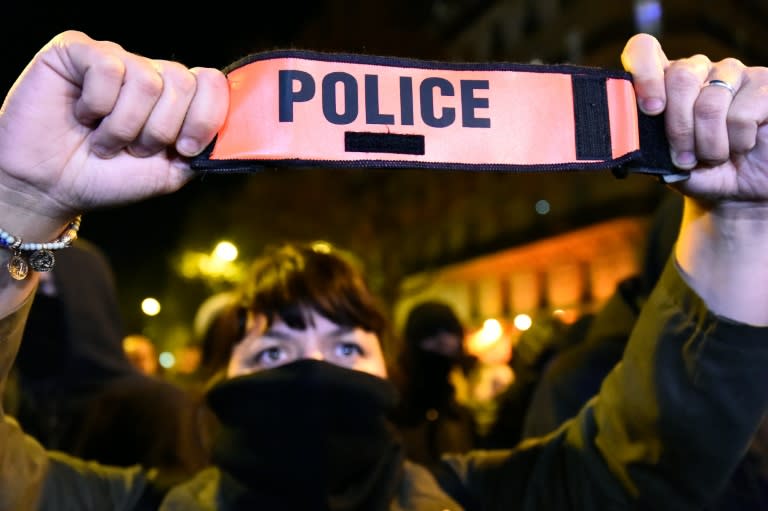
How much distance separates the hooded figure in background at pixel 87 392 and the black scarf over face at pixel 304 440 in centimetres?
56

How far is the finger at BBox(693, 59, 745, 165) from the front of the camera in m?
1.19

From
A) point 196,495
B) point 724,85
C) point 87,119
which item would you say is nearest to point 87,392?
point 196,495

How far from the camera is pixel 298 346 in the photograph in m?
1.86

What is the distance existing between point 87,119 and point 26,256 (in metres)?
0.26

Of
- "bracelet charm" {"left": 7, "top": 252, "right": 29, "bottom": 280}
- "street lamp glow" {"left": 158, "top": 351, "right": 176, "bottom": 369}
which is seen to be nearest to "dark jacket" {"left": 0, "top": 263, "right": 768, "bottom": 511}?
"bracelet charm" {"left": 7, "top": 252, "right": 29, "bottom": 280}

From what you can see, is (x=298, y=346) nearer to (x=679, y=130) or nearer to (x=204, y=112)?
(x=204, y=112)

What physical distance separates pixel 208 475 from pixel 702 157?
134 cm

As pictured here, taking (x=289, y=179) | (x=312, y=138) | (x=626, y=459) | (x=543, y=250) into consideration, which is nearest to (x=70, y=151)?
(x=312, y=138)

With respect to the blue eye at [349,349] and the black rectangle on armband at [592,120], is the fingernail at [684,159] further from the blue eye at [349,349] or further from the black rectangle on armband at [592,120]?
the blue eye at [349,349]

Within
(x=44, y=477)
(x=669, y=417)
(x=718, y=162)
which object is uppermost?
(x=718, y=162)

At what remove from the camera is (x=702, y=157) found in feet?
4.07

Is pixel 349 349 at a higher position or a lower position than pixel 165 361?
higher

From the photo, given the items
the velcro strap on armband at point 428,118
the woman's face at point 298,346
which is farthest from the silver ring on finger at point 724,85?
the woman's face at point 298,346

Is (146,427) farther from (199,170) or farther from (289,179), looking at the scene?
(289,179)
